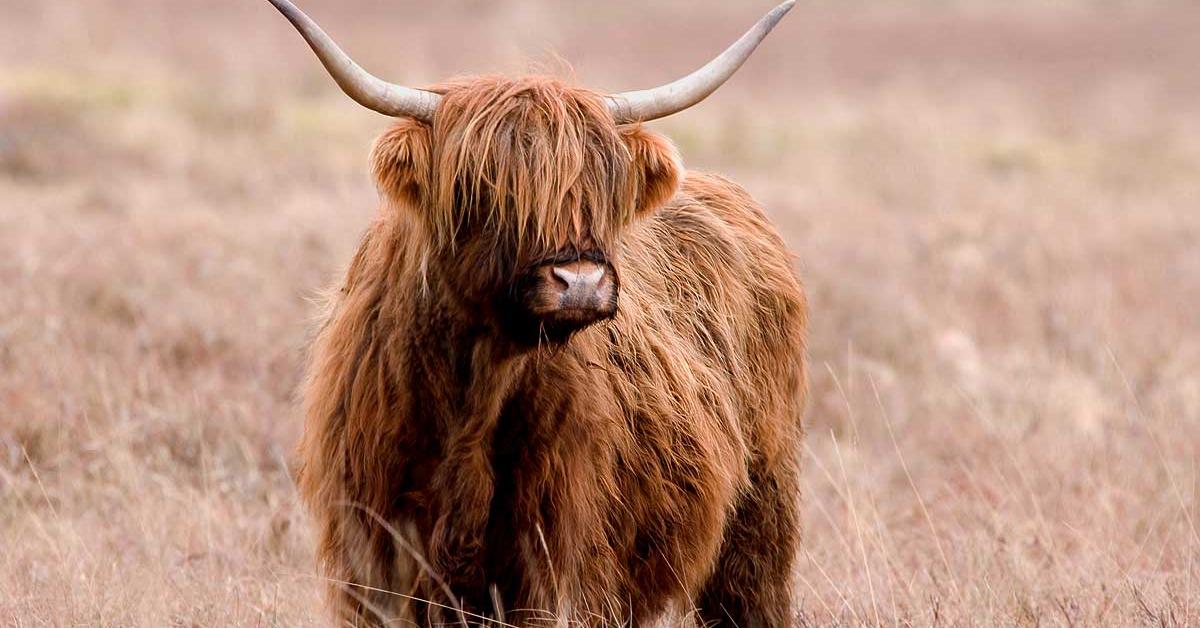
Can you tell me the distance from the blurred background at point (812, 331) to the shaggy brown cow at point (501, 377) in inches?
18.4

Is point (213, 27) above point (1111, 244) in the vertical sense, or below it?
above

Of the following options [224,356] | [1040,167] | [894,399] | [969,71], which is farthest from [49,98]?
[969,71]

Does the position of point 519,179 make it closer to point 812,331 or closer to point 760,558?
point 760,558

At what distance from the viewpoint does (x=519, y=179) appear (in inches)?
136

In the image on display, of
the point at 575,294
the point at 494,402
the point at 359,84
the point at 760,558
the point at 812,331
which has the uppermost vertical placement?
the point at 359,84

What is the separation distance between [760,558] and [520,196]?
6.39 feet

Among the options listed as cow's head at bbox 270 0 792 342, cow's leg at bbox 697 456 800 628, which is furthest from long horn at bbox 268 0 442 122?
cow's leg at bbox 697 456 800 628

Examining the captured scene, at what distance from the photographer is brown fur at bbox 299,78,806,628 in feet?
11.5

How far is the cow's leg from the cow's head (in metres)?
1.44

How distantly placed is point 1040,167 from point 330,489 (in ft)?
46.9

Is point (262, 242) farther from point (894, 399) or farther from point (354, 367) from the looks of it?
point (354, 367)

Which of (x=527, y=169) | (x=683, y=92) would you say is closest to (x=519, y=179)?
(x=527, y=169)

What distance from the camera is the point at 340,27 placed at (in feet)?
79.7

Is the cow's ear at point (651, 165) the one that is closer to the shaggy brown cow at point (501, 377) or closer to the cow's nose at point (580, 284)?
the shaggy brown cow at point (501, 377)
